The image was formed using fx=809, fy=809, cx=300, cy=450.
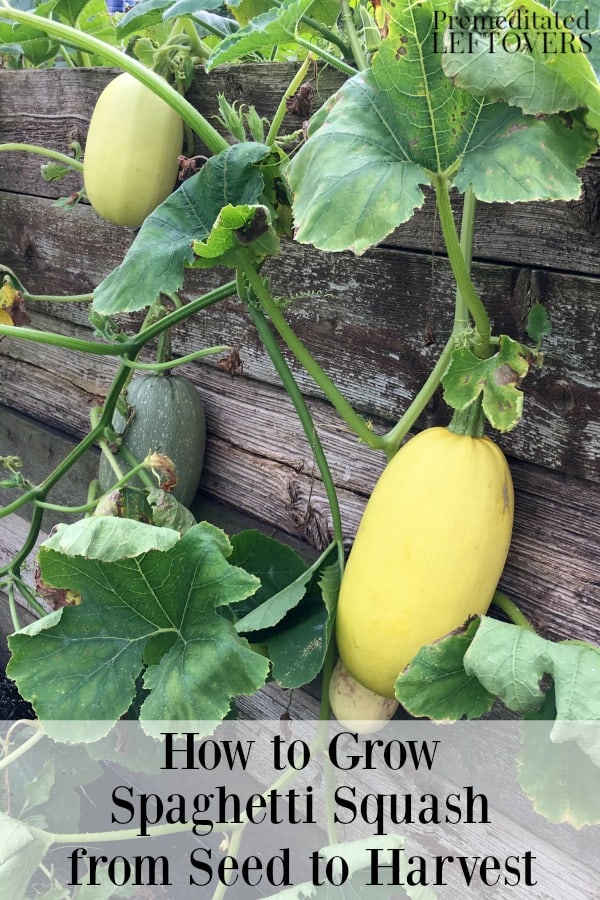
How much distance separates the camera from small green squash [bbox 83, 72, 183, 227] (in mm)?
1000

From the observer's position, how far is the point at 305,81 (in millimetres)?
960

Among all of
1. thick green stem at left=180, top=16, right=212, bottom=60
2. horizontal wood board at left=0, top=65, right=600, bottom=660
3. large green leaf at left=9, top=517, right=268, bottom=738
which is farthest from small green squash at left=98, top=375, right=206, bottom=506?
thick green stem at left=180, top=16, right=212, bottom=60

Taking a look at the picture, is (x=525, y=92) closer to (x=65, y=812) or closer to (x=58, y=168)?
(x=58, y=168)

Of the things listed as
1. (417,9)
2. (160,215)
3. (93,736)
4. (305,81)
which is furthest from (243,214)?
(93,736)

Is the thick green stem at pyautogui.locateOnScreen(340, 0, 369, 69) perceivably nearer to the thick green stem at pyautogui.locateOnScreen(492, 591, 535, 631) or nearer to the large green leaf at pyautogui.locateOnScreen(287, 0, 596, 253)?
the large green leaf at pyautogui.locateOnScreen(287, 0, 596, 253)

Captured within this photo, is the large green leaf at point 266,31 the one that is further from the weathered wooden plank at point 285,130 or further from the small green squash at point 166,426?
the small green squash at point 166,426

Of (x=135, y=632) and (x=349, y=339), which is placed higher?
(x=349, y=339)

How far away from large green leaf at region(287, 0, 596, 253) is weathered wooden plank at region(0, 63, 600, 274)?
178 mm

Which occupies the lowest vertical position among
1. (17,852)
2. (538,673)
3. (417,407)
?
(17,852)

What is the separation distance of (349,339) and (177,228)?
27 cm

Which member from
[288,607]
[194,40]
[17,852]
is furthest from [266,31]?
[17,852]

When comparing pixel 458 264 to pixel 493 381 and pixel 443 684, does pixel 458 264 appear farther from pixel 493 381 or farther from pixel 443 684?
pixel 443 684

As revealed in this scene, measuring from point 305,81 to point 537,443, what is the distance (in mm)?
507

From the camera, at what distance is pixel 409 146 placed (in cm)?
63
